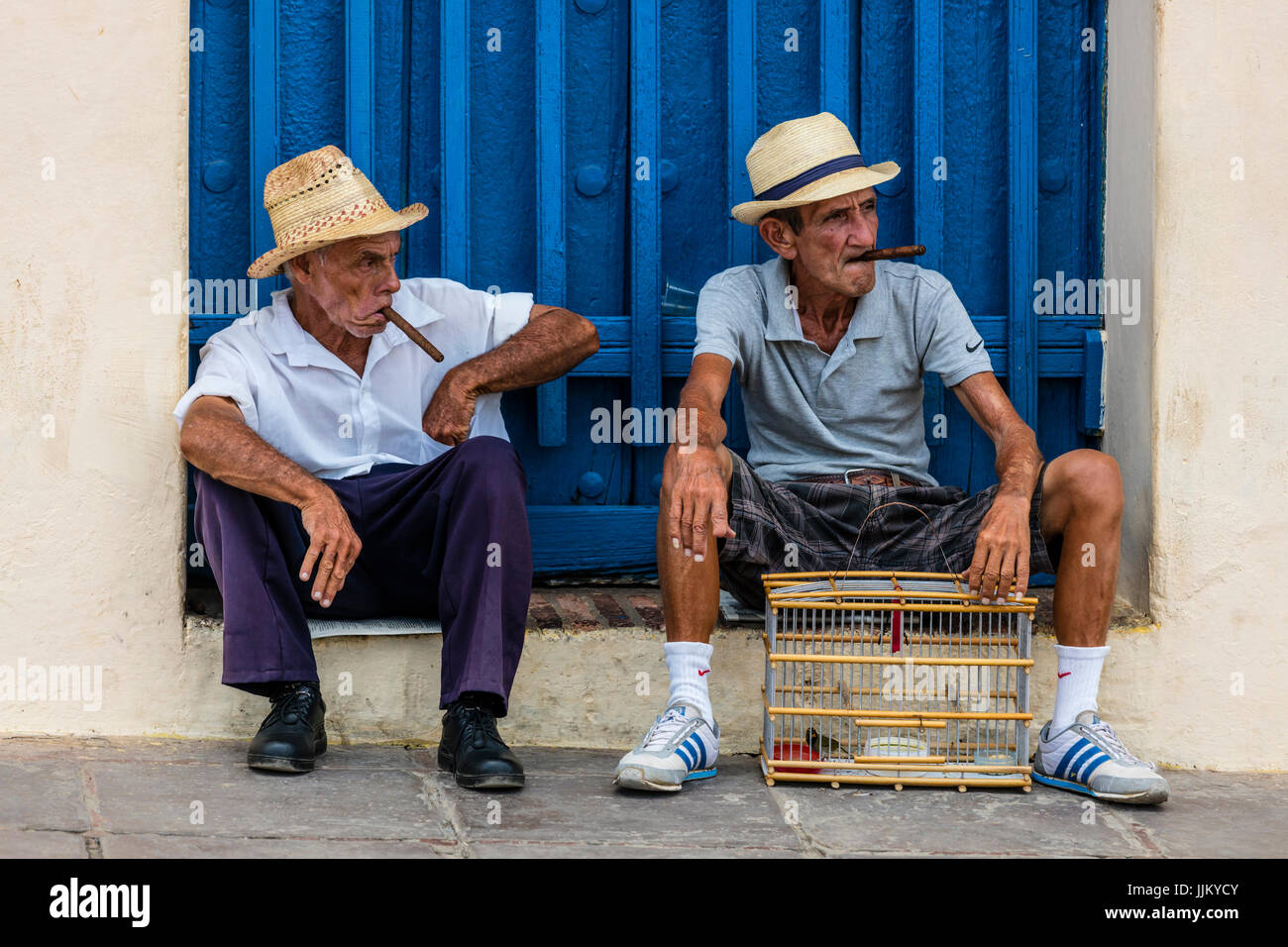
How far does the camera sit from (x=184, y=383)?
3.50 metres

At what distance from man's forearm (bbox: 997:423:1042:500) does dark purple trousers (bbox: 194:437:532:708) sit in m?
1.09

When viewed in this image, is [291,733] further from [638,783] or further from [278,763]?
[638,783]

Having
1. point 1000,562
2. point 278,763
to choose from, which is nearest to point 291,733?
point 278,763

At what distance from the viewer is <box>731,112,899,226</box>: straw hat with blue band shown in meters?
3.49

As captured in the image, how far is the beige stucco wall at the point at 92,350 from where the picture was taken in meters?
3.43

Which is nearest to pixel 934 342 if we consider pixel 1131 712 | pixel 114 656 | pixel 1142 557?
pixel 1142 557

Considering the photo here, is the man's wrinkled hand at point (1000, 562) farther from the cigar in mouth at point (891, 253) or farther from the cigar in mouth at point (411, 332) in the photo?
the cigar in mouth at point (411, 332)

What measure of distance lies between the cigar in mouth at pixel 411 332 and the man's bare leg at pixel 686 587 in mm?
671

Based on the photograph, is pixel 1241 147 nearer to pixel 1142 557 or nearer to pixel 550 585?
pixel 1142 557

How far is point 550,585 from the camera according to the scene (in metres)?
3.98

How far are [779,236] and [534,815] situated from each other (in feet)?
5.19

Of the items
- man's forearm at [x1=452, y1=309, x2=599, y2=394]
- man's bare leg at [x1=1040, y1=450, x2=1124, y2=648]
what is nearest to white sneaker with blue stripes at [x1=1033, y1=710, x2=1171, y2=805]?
man's bare leg at [x1=1040, y1=450, x2=1124, y2=648]

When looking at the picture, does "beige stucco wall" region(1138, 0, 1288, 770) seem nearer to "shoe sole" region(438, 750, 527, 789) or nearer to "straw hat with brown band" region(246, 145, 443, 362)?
"shoe sole" region(438, 750, 527, 789)

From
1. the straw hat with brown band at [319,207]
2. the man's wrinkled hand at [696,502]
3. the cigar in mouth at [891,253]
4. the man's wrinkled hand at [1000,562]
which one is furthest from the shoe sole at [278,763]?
the cigar in mouth at [891,253]
